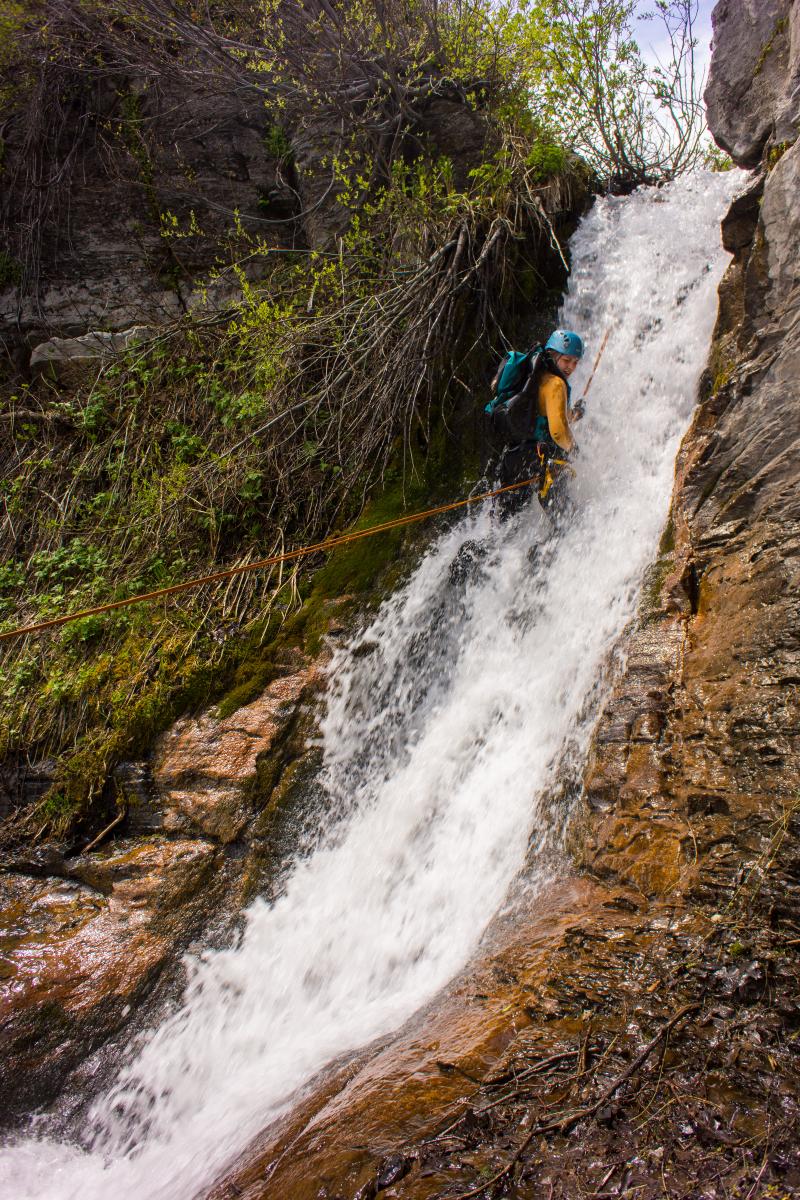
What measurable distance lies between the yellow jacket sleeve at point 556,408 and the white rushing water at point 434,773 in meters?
0.49

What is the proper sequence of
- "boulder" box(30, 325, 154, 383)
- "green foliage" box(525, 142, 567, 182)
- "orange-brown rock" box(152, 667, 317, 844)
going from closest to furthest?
"orange-brown rock" box(152, 667, 317, 844)
"green foliage" box(525, 142, 567, 182)
"boulder" box(30, 325, 154, 383)

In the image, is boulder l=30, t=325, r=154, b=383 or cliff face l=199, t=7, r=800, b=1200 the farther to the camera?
boulder l=30, t=325, r=154, b=383

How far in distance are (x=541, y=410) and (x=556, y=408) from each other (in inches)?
6.2

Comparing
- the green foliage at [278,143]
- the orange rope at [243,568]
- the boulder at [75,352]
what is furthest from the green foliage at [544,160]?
the boulder at [75,352]

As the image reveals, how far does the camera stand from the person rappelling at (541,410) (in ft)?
15.5

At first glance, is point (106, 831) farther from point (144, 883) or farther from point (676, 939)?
point (676, 939)

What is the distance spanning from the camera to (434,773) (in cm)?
415

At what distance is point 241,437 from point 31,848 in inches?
145

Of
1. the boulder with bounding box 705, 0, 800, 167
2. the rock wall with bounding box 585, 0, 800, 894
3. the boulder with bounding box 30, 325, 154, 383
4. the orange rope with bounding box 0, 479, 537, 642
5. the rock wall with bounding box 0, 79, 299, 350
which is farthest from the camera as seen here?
the rock wall with bounding box 0, 79, 299, 350

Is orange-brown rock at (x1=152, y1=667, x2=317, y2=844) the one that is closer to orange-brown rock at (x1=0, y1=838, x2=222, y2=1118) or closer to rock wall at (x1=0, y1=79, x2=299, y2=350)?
orange-brown rock at (x1=0, y1=838, x2=222, y2=1118)

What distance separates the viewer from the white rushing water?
10.2ft

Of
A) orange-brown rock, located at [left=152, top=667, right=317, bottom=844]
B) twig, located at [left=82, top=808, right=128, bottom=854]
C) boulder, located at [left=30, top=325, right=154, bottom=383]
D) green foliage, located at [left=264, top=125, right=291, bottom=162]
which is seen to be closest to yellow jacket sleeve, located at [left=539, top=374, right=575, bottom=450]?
orange-brown rock, located at [left=152, top=667, right=317, bottom=844]

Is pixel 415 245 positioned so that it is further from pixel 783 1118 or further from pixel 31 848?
pixel 783 1118

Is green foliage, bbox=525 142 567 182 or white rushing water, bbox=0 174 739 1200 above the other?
green foliage, bbox=525 142 567 182
